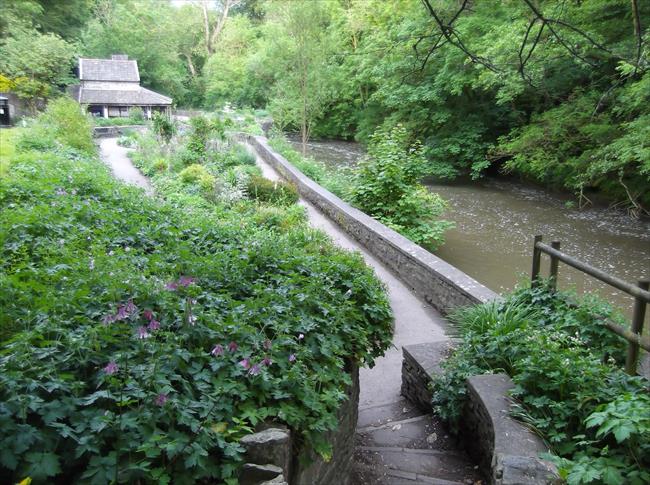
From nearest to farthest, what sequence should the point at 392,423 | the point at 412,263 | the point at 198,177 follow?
the point at 392,423, the point at 412,263, the point at 198,177

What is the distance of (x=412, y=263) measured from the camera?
24.7 feet

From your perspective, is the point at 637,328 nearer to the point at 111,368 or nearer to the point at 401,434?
the point at 401,434

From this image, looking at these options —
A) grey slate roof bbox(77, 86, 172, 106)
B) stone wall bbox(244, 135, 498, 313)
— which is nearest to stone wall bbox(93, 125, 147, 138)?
grey slate roof bbox(77, 86, 172, 106)

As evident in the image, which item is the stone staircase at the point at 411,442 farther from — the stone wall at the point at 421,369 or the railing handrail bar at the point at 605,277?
the railing handrail bar at the point at 605,277

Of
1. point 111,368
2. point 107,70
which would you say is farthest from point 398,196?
point 107,70

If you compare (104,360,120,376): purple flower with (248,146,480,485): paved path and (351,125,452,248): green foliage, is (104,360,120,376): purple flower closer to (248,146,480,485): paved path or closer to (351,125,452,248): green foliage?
(248,146,480,485): paved path

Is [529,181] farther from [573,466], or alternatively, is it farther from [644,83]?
[573,466]

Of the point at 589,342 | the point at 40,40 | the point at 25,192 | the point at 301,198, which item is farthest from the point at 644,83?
the point at 40,40

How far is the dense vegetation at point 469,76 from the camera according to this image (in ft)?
38.0

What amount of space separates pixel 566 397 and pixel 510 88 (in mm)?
14702

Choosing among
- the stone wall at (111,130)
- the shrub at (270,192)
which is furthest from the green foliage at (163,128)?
the stone wall at (111,130)

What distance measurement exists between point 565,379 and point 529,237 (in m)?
11.3

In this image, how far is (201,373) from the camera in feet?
7.58

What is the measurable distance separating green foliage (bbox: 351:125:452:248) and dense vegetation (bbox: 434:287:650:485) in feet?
18.3
